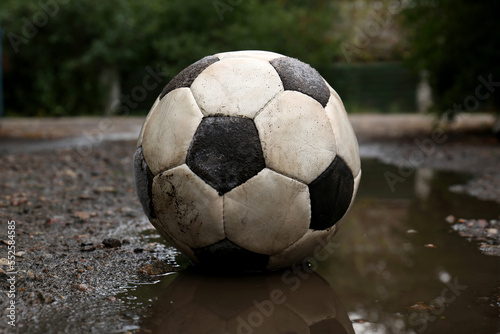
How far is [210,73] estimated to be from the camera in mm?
3387

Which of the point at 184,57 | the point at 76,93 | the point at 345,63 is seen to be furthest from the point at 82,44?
the point at 345,63

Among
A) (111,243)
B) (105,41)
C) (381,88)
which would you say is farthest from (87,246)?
(381,88)

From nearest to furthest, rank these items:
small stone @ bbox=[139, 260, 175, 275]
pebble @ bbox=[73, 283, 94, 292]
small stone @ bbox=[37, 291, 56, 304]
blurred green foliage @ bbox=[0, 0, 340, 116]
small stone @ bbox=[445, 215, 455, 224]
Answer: small stone @ bbox=[37, 291, 56, 304], pebble @ bbox=[73, 283, 94, 292], small stone @ bbox=[139, 260, 175, 275], small stone @ bbox=[445, 215, 455, 224], blurred green foliage @ bbox=[0, 0, 340, 116]

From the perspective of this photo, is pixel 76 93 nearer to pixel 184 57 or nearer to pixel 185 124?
pixel 184 57

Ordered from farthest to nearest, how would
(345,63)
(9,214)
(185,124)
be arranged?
(345,63), (9,214), (185,124)

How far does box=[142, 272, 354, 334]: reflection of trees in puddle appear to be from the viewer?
9.02 feet

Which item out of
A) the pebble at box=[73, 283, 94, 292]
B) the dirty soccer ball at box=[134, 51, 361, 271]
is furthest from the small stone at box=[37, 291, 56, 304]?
the dirty soccer ball at box=[134, 51, 361, 271]

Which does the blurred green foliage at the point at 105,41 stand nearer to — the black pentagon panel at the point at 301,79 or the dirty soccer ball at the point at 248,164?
the black pentagon panel at the point at 301,79

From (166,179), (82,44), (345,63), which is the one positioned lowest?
(345,63)

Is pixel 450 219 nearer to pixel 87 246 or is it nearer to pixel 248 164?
pixel 248 164

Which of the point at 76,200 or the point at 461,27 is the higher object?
the point at 461,27

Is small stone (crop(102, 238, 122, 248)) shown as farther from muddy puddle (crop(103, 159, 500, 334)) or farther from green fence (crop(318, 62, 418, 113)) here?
green fence (crop(318, 62, 418, 113))

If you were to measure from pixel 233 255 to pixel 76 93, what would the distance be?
1815 cm

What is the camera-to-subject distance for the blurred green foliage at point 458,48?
10.0 meters
